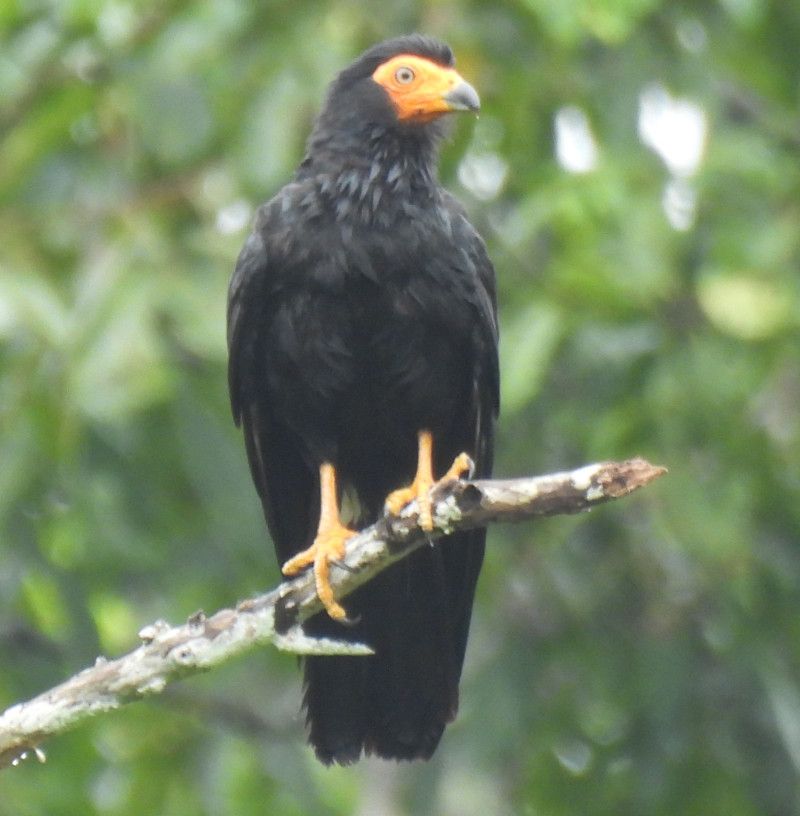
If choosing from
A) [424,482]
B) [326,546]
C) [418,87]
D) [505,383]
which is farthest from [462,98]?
[326,546]

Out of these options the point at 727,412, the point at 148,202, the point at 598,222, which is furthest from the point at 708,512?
the point at 148,202

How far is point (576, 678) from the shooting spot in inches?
377

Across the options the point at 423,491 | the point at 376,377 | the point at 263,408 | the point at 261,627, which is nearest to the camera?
the point at 261,627

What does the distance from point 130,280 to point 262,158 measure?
73 centimetres

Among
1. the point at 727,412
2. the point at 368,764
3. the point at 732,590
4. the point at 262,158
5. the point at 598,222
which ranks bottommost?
the point at 368,764

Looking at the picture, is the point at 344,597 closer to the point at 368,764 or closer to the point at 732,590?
the point at 732,590

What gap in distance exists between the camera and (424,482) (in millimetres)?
6684

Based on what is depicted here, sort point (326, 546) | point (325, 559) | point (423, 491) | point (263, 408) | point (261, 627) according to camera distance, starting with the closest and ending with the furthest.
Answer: point (261, 627) → point (423, 491) → point (325, 559) → point (326, 546) → point (263, 408)

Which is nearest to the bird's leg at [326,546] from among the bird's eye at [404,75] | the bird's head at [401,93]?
the bird's head at [401,93]

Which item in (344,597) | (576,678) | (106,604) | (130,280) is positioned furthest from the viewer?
(106,604)

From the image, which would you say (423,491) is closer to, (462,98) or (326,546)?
(326,546)

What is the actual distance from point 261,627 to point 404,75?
2.21m

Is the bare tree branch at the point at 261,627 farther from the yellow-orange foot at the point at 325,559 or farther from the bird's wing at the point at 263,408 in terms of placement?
the bird's wing at the point at 263,408

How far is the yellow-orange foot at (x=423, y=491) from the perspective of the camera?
583 cm
